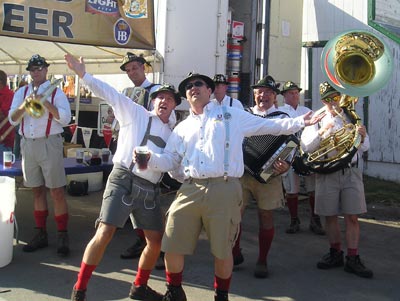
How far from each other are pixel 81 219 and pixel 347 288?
352 centimetres

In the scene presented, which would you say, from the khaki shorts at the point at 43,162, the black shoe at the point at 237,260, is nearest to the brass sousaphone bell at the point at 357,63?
the black shoe at the point at 237,260

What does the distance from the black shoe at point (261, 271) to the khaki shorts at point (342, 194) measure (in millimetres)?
760

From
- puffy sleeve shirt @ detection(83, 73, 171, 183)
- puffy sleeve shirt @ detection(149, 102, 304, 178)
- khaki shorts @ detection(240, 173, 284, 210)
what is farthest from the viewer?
khaki shorts @ detection(240, 173, 284, 210)

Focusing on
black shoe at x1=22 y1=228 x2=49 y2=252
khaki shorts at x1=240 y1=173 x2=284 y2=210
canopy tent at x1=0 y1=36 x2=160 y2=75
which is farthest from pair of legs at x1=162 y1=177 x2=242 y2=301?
canopy tent at x1=0 y1=36 x2=160 y2=75

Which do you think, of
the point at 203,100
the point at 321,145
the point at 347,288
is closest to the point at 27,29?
the point at 203,100

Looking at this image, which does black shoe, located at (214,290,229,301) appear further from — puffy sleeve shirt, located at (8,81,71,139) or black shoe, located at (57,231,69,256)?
puffy sleeve shirt, located at (8,81,71,139)

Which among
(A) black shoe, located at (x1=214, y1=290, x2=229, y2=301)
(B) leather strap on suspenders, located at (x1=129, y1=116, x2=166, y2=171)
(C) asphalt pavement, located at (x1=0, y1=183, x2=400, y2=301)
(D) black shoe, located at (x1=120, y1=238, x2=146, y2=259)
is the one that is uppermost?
(B) leather strap on suspenders, located at (x1=129, y1=116, x2=166, y2=171)

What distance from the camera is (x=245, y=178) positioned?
14.8 feet

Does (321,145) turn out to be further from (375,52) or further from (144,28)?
(144,28)

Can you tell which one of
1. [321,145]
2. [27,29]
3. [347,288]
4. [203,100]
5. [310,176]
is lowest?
[347,288]

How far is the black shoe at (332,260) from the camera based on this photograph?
15.4 feet

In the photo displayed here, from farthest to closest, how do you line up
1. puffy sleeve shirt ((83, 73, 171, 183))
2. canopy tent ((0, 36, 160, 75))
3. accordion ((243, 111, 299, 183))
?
canopy tent ((0, 36, 160, 75)), accordion ((243, 111, 299, 183)), puffy sleeve shirt ((83, 73, 171, 183))

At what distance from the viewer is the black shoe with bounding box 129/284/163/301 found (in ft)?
12.7

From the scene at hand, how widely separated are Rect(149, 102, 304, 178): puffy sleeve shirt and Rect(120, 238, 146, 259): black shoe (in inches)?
63.0
